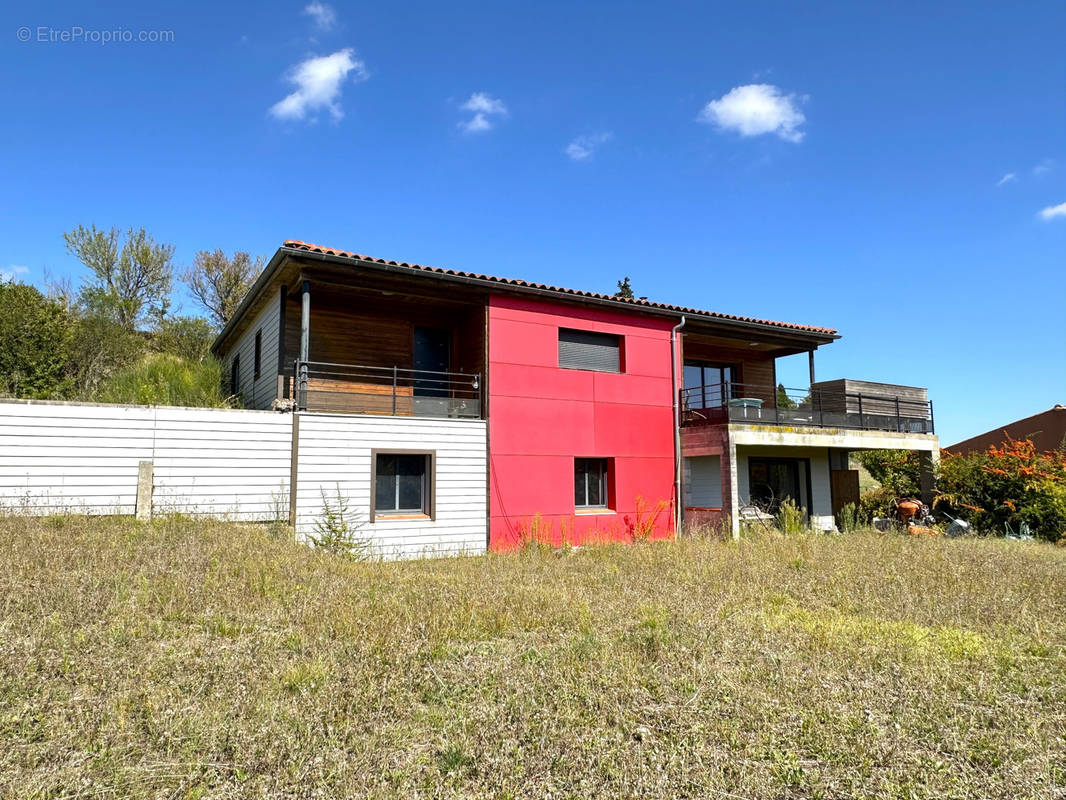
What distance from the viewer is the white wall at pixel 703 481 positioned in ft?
49.9

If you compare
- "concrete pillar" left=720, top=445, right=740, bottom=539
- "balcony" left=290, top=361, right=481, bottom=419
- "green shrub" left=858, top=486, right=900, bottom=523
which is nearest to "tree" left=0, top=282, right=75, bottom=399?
"balcony" left=290, top=361, right=481, bottom=419

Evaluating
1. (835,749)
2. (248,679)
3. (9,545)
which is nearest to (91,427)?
(9,545)

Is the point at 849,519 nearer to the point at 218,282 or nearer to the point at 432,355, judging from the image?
the point at 432,355

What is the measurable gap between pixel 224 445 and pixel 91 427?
176 cm

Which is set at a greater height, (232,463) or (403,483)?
(232,463)

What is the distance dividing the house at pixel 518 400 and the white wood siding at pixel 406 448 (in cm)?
4

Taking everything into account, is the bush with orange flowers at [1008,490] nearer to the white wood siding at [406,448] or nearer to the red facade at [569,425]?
the red facade at [569,425]

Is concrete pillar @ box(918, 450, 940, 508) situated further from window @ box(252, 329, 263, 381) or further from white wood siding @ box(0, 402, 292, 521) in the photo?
window @ box(252, 329, 263, 381)

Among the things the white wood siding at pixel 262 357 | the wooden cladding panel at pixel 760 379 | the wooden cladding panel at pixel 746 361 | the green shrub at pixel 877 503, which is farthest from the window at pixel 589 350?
the green shrub at pixel 877 503

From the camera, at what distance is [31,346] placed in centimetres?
1770

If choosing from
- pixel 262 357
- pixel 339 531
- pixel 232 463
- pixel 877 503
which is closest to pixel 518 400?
pixel 339 531

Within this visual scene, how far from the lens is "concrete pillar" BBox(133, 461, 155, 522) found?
8.97m

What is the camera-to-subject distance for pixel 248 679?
4.28 m

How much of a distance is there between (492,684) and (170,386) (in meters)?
13.5
